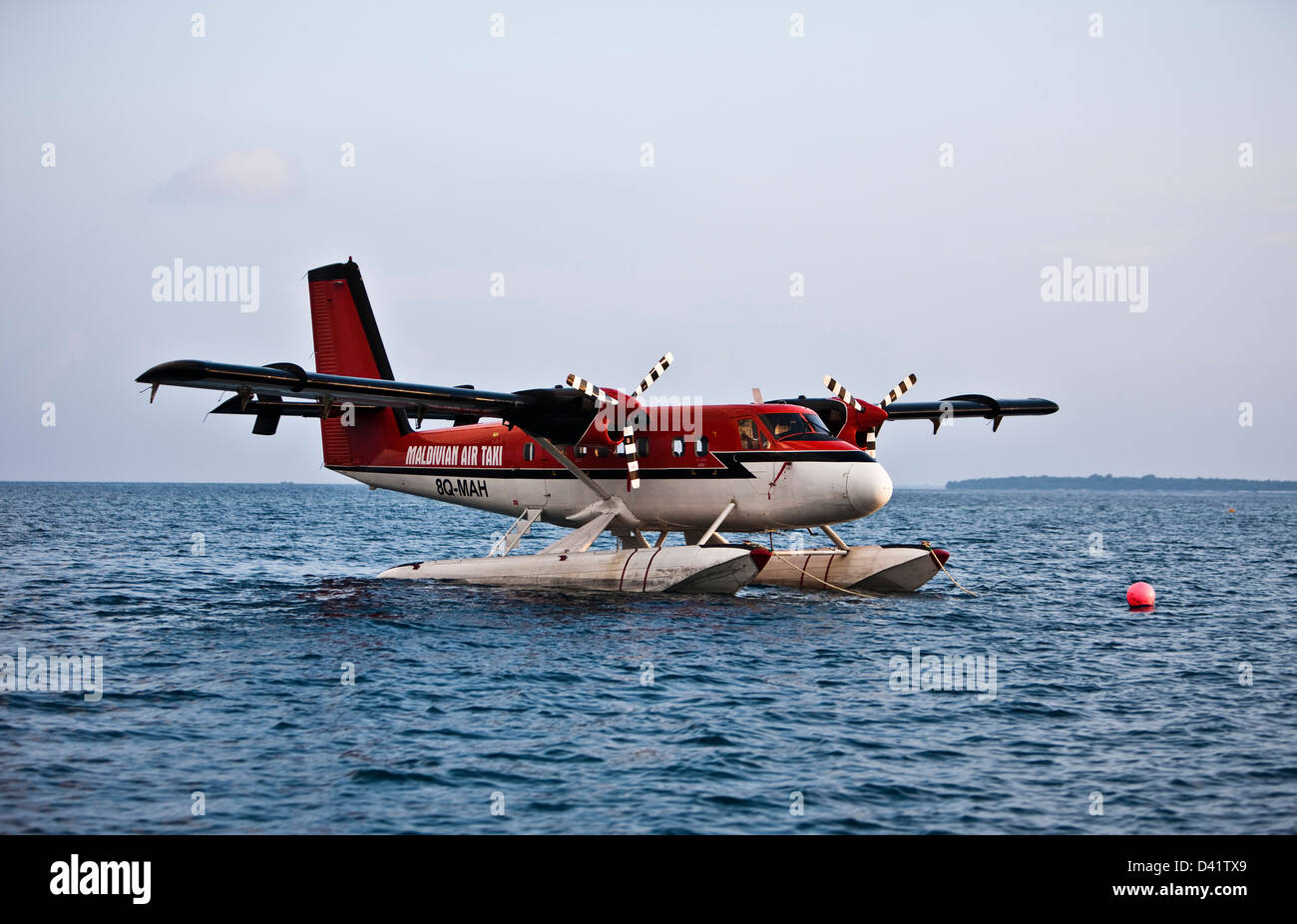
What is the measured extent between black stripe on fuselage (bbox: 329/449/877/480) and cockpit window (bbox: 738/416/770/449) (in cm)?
17

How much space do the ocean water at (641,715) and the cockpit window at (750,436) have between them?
3.23m

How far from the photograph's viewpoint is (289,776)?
9.54 m

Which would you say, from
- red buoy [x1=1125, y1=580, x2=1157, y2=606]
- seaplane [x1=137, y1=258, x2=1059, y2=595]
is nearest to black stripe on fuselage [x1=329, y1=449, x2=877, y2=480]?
seaplane [x1=137, y1=258, x2=1059, y2=595]

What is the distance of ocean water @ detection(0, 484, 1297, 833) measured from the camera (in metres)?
8.88

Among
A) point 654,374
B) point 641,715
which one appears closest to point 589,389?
point 654,374

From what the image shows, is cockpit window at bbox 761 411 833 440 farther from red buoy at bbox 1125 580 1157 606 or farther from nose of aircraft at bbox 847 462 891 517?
red buoy at bbox 1125 580 1157 606

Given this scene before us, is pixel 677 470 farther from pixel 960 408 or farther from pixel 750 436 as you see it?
pixel 960 408

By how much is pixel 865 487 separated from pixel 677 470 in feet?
13.1

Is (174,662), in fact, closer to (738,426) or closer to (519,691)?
(519,691)

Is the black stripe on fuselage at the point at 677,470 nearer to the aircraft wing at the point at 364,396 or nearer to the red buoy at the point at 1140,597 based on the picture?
the aircraft wing at the point at 364,396

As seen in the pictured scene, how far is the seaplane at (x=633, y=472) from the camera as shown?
68.2ft

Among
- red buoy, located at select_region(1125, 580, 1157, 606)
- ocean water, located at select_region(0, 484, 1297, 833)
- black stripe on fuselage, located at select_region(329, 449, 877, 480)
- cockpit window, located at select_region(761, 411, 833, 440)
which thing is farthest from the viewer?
red buoy, located at select_region(1125, 580, 1157, 606)

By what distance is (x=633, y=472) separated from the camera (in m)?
21.4
